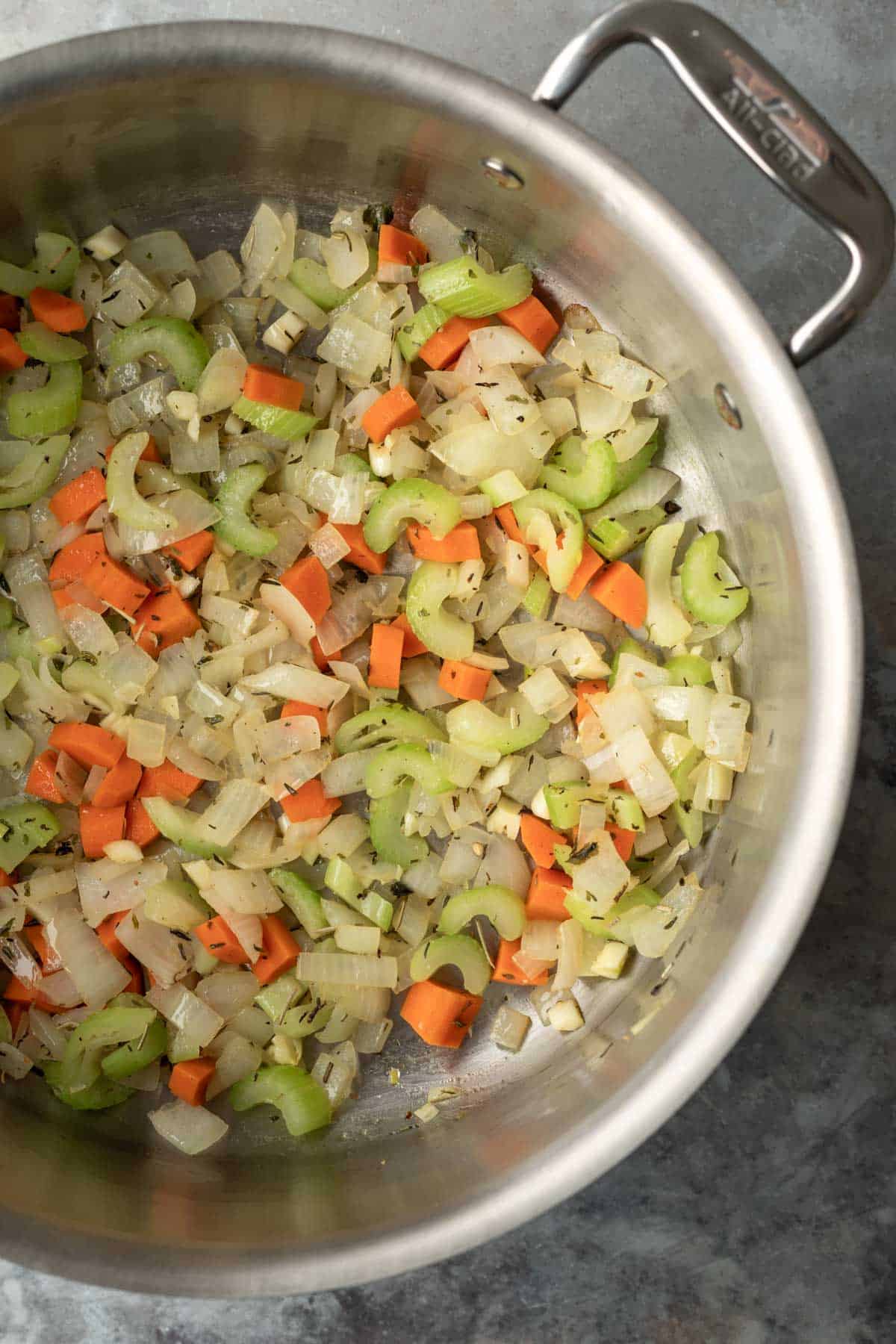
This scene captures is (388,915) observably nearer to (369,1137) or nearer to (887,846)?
(369,1137)

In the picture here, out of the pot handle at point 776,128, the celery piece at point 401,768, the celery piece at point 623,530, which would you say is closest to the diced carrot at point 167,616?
the celery piece at point 401,768

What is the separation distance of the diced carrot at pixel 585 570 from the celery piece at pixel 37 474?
1055 millimetres

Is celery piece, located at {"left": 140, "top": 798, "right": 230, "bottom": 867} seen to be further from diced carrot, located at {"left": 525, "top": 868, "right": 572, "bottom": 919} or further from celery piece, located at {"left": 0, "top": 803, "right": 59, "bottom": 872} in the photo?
diced carrot, located at {"left": 525, "top": 868, "right": 572, "bottom": 919}

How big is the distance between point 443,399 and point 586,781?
2.72 feet

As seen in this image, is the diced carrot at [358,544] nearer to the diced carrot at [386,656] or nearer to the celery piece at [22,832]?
the diced carrot at [386,656]

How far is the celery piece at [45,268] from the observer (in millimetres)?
2080

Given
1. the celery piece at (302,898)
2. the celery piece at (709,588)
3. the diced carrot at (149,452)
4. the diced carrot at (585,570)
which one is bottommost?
the celery piece at (302,898)

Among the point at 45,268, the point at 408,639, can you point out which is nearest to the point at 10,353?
the point at 45,268

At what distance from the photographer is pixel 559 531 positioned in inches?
82.0

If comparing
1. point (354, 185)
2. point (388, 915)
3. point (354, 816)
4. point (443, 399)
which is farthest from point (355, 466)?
point (388, 915)

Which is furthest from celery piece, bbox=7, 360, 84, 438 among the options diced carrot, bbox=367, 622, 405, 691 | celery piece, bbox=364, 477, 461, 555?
diced carrot, bbox=367, 622, 405, 691

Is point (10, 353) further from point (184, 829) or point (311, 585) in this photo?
point (184, 829)

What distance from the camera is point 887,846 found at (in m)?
2.18

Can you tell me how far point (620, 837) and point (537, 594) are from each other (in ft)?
1.65
